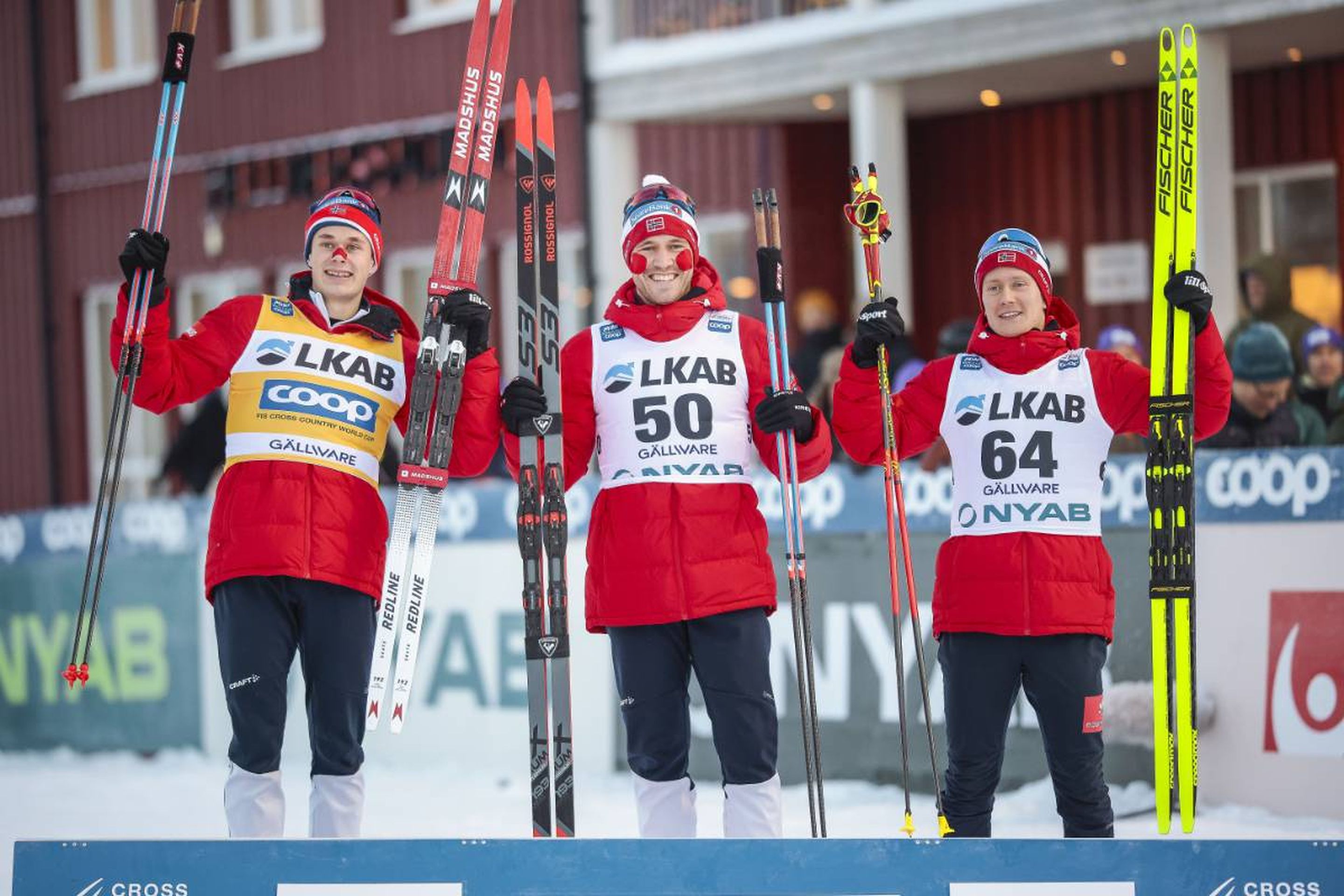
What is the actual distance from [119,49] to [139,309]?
44.7 ft

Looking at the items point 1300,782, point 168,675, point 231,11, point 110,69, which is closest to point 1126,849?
point 1300,782

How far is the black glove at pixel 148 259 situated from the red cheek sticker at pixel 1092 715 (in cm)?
243

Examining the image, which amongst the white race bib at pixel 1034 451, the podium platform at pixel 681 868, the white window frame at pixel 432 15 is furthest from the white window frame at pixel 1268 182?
the podium platform at pixel 681 868

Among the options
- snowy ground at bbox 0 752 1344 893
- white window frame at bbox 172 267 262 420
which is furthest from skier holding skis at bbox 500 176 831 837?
white window frame at bbox 172 267 262 420

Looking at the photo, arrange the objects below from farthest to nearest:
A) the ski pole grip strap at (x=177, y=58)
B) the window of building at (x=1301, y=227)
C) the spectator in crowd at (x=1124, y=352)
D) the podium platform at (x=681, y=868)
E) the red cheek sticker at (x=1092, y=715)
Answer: the window of building at (x=1301, y=227)
the spectator in crowd at (x=1124, y=352)
the ski pole grip strap at (x=177, y=58)
the red cheek sticker at (x=1092, y=715)
the podium platform at (x=681, y=868)

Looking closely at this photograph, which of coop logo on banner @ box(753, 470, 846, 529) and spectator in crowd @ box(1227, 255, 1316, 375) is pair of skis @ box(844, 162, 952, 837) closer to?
coop logo on banner @ box(753, 470, 846, 529)

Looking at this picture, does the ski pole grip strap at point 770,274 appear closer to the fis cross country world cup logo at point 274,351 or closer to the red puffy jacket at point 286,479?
the red puffy jacket at point 286,479

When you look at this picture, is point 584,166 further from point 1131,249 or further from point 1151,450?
point 1151,450

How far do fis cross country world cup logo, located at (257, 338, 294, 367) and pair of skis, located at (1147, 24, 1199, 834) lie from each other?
2064 millimetres

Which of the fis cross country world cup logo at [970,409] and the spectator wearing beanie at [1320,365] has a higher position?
the spectator wearing beanie at [1320,365]

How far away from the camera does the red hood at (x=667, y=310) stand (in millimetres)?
4859

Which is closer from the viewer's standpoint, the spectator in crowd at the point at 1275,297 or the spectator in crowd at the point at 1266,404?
the spectator in crowd at the point at 1266,404

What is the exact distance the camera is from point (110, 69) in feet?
58.5

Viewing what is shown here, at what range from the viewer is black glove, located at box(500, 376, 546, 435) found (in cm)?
485
